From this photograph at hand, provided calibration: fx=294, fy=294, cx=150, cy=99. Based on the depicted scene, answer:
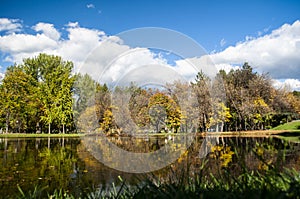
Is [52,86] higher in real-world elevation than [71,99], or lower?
higher

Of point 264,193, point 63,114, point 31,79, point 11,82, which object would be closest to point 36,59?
point 31,79

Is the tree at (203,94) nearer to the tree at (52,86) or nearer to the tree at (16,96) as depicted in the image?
the tree at (52,86)

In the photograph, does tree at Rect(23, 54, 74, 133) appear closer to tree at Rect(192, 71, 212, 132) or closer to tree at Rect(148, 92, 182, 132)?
tree at Rect(192, 71, 212, 132)

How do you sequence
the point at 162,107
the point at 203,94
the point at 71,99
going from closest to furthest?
the point at 162,107 → the point at 203,94 → the point at 71,99

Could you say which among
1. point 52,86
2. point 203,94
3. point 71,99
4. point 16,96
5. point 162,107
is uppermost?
point 52,86

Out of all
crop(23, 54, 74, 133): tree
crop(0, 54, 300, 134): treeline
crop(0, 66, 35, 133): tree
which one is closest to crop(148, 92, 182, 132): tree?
crop(0, 54, 300, 134): treeline

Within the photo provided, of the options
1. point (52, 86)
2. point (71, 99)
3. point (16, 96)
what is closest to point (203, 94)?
point (71, 99)

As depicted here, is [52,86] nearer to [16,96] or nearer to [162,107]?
[16,96]

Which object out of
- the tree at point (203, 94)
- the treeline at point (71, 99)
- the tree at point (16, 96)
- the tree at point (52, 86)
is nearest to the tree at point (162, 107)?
the tree at point (203, 94)

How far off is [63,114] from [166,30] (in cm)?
3180

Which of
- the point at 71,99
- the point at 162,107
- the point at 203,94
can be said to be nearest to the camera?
the point at 162,107

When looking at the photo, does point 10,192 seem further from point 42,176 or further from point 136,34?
point 136,34

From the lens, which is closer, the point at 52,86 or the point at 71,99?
the point at 71,99

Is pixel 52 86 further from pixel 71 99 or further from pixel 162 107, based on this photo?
pixel 162 107
